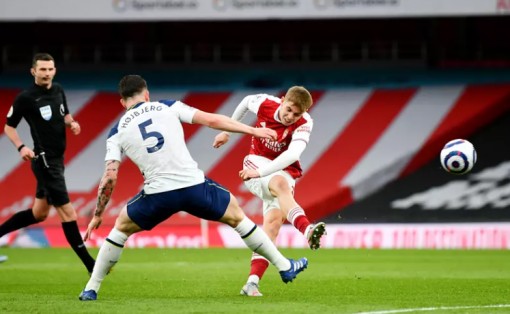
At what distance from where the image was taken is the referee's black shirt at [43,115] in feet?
42.5

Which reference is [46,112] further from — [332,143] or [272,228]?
[332,143]

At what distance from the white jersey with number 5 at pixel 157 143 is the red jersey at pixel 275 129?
60.6 inches

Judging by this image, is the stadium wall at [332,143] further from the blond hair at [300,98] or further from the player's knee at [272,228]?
the blond hair at [300,98]

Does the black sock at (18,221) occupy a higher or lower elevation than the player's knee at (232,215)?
higher

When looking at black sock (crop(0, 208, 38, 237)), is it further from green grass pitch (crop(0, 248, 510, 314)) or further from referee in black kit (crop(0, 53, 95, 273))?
green grass pitch (crop(0, 248, 510, 314))

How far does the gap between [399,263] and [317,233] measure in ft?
22.5

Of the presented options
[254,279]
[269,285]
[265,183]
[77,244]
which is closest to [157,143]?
[265,183]

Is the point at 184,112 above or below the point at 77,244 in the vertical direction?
above

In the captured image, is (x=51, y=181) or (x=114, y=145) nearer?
(x=114, y=145)

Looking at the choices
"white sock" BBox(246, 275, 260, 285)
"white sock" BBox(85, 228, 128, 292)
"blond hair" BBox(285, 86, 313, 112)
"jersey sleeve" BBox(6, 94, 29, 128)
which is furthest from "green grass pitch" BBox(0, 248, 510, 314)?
"jersey sleeve" BBox(6, 94, 29, 128)

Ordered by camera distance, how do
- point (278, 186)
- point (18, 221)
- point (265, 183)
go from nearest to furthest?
point (278, 186) < point (265, 183) < point (18, 221)

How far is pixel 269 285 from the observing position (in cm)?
1212

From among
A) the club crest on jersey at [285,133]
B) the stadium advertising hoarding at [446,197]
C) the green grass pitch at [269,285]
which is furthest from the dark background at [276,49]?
the club crest on jersey at [285,133]

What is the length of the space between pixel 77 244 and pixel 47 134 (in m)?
1.37
